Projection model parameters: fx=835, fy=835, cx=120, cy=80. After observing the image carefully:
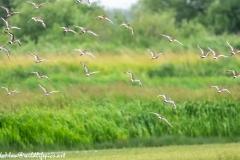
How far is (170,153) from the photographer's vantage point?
19188 mm

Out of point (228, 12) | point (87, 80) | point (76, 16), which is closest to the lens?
point (87, 80)

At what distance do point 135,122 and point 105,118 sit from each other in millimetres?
789

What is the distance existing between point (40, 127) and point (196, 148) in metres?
3.89

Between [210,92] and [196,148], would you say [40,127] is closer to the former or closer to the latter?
[196,148]

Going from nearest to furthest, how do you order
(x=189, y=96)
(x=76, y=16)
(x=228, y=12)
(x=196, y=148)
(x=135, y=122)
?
(x=196, y=148)
(x=135, y=122)
(x=189, y=96)
(x=76, y=16)
(x=228, y=12)

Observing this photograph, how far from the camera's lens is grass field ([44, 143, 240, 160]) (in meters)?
18.3

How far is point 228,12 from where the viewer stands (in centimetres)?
4819

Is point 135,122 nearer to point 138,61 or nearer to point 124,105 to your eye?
point 124,105

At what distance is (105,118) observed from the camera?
21.7 m

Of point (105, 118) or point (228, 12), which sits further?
point (228, 12)

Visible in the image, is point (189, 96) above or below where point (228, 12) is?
above

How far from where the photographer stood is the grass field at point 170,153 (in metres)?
18.3

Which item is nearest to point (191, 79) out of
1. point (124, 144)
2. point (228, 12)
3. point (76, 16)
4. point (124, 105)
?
point (124, 105)

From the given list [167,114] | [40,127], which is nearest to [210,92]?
[167,114]
